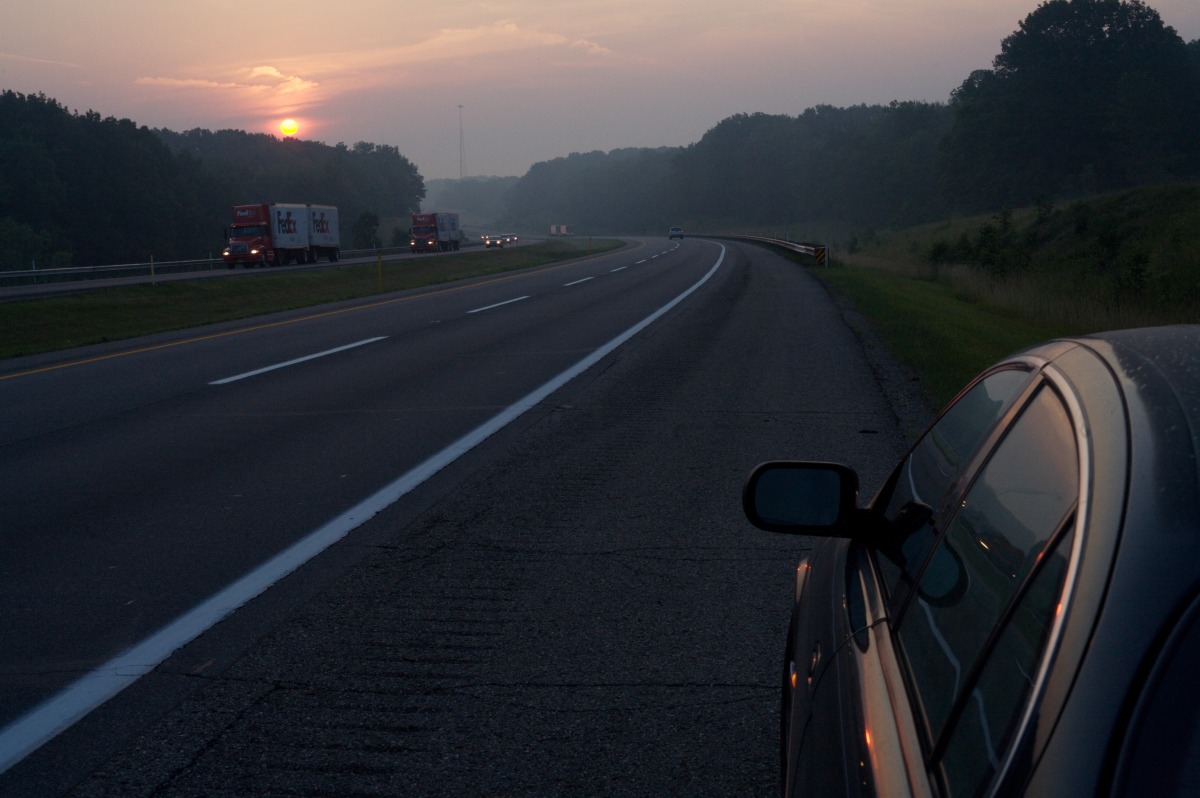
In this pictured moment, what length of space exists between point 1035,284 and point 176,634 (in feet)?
91.4

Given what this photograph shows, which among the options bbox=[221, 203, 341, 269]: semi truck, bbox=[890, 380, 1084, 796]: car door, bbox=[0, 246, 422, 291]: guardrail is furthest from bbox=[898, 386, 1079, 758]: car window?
bbox=[221, 203, 341, 269]: semi truck

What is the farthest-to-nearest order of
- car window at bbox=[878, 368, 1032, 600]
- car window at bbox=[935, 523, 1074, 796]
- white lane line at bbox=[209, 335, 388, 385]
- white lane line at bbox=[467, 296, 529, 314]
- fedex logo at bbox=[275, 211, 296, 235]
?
fedex logo at bbox=[275, 211, 296, 235] → white lane line at bbox=[467, 296, 529, 314] → white lane line at bbox=[209, 335, 388, 385] → car window at bbox=[878, 368, 1032, 600] → car window at bbox=[935, 523, 1074, 796]

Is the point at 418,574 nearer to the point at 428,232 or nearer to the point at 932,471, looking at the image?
the point at 932,471

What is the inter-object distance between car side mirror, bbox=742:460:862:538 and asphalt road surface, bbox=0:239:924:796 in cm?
113

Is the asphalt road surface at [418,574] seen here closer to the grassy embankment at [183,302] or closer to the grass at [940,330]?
the grass at [940,330]

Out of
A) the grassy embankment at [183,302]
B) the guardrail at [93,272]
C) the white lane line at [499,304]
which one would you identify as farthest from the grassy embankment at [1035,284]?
the guardrail at [93,272]

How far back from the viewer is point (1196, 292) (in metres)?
23.6

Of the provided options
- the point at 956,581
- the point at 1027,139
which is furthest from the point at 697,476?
the point at 1027,139

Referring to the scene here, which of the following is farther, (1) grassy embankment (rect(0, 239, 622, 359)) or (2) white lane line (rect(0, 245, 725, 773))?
(1) grassy embankment (rect(0, 239, 622, 359))

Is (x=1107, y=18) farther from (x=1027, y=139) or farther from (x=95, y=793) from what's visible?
(x=95, y=793)

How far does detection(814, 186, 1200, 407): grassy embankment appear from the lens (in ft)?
52.9

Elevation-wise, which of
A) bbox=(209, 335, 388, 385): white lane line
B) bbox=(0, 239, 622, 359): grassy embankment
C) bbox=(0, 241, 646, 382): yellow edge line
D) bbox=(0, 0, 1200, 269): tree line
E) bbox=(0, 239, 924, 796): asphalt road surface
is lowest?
bbox=(0, 239, 622, 359): grassy embankment

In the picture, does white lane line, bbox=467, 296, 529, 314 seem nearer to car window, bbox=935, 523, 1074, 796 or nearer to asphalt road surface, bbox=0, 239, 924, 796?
asphalt road surface, bbox=0, 239, 924, 796

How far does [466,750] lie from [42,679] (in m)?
1.87
